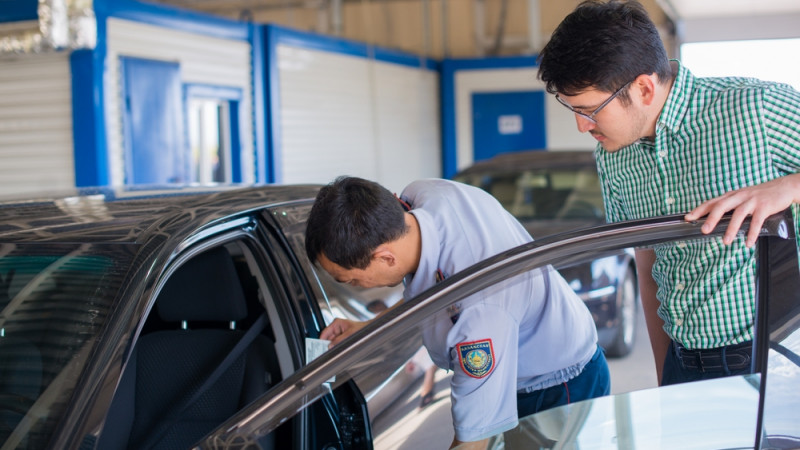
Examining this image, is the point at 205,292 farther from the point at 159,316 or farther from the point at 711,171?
the point at 711,171

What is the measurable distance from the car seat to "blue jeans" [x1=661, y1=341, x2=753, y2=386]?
122 cm

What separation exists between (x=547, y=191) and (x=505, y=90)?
7149 millimetres

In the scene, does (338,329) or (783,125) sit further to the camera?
(338,329)

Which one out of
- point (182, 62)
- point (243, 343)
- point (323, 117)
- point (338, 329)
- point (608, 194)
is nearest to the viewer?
point (608, 194)

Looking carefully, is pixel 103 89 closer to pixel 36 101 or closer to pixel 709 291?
pixel 36 101

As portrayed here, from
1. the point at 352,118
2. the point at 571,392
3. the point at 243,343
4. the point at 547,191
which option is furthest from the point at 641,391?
the point at 352,118

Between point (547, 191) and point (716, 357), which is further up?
point (547, 191)

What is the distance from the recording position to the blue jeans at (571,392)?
5.42 ft

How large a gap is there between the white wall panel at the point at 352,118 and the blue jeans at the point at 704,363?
23.9 ft

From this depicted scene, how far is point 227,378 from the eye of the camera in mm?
2494

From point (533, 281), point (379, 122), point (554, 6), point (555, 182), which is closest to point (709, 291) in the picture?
point (533, 281)

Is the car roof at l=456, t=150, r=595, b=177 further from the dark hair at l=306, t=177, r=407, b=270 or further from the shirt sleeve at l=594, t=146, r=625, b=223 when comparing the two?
the dark hair at l=306, t=177, r=407, b=270

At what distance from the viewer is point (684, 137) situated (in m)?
1.86

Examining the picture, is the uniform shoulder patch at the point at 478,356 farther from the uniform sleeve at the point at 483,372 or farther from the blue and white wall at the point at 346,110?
the blue and white wall at the point at 346,110
